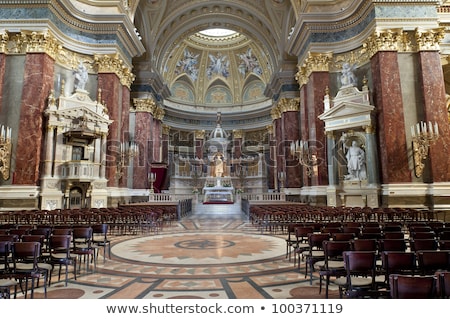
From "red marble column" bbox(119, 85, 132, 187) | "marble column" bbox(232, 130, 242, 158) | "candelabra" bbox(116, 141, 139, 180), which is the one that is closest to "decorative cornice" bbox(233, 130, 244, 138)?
"marble column" bbox(232, 130, 242, 158)

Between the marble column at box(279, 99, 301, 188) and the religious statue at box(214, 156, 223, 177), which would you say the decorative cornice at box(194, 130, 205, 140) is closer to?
the religious statue at box(214, 156, 223, 177)

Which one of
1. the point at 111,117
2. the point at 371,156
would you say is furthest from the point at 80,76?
the point at 371,156

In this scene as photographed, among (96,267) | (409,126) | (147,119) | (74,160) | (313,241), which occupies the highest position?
(147,119)

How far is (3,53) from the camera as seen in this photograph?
1190 centimetres

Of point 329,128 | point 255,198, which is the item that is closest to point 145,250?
point 329,128

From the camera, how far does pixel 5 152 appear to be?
444 inches

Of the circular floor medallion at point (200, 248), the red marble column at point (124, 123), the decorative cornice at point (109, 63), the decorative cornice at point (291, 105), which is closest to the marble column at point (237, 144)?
the decorative cornice at point (291, 105)

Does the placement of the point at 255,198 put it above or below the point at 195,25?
below

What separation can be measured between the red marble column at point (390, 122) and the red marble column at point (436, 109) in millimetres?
876

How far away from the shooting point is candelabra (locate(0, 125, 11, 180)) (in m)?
11.2

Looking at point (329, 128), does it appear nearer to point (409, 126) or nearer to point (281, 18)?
point (409, 126)

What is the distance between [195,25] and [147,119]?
9.13m

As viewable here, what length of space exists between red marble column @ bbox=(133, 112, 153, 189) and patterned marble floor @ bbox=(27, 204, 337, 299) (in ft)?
38.4

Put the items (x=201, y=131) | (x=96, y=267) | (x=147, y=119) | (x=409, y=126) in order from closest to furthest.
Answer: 1. (x=96, y=267)
2. (x=409, y=126)
3. (x=147, y=119)
4. (x=201, y=131)
